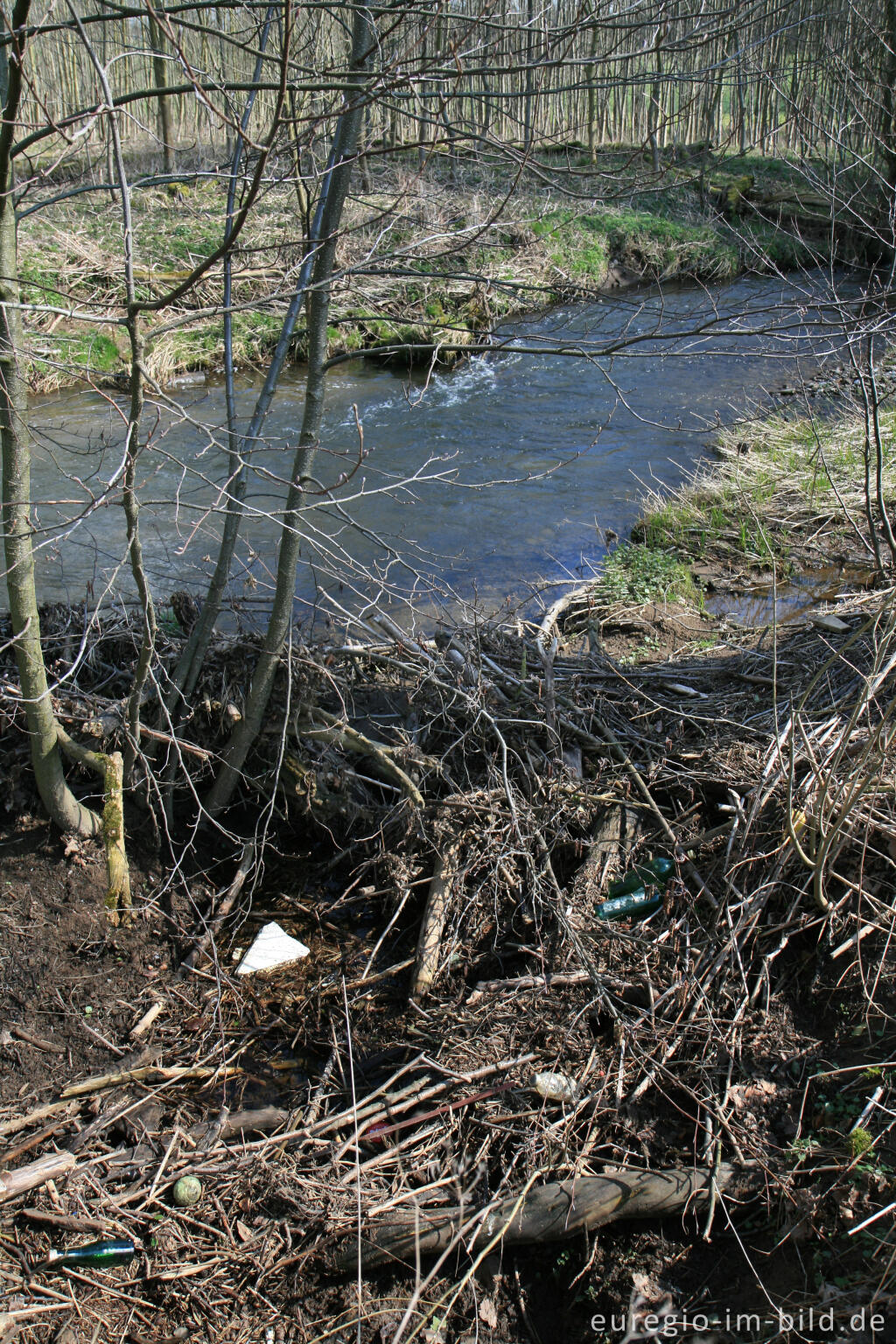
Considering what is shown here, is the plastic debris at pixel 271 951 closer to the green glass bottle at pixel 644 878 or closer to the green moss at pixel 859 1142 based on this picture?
the green glass bottle at pixel 644 878

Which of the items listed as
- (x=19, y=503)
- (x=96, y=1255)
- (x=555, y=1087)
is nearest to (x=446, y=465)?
(x=19, y=503)

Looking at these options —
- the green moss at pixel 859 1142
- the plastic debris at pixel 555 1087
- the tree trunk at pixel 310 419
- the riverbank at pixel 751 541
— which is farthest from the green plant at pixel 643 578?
the green moss at pixel 859 1142

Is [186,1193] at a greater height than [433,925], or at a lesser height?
lesser

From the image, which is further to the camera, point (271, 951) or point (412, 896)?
point (412, 896)

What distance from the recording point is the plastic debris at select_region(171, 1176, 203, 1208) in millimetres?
2574

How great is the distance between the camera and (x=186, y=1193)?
8.46 ft

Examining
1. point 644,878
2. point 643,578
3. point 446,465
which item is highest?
point 446,465

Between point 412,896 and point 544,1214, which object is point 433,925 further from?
point 544,1214

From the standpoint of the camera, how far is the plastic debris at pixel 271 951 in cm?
345

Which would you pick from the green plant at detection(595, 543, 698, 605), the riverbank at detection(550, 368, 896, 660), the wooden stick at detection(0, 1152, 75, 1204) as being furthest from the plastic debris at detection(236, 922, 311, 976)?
the green plant at detection(595, 543, 698, 605)

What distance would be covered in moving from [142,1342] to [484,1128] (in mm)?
1011

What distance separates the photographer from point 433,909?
3.40 metres

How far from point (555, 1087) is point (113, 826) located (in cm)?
175

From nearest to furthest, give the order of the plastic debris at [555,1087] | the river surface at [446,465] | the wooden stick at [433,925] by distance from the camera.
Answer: the plastic debris at [555,1087] < the wooden stick at [433,925] < the river surface at [446,465]
